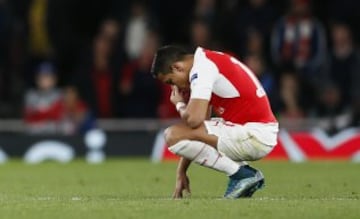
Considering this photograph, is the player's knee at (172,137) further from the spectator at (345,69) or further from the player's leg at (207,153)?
the spectator at (345,69)

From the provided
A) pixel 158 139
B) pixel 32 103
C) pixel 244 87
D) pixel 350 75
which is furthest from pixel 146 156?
pixel 244 87

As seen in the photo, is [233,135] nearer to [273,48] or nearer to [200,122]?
[200,122]

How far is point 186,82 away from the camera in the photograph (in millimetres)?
11141

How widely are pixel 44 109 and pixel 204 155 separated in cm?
1010

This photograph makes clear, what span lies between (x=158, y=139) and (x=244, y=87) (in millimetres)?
9287

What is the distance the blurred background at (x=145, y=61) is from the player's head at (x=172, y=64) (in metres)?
9.07

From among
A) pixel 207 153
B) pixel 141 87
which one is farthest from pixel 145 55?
pixel 207 153

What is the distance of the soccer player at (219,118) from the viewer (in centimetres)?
1097

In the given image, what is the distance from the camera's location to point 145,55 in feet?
68.4

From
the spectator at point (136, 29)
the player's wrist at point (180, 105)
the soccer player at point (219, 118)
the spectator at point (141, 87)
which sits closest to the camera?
the soccer player at point (219, 118)

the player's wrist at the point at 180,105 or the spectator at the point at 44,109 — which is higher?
the player's wrist at the point at 180,105

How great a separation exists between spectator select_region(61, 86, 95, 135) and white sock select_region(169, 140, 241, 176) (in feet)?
31.6

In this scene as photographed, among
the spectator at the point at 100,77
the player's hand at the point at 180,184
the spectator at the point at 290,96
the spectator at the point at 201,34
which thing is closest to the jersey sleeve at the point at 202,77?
the player's hand at the point at 180,184

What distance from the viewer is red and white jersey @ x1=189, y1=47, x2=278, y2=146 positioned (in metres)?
11.1
